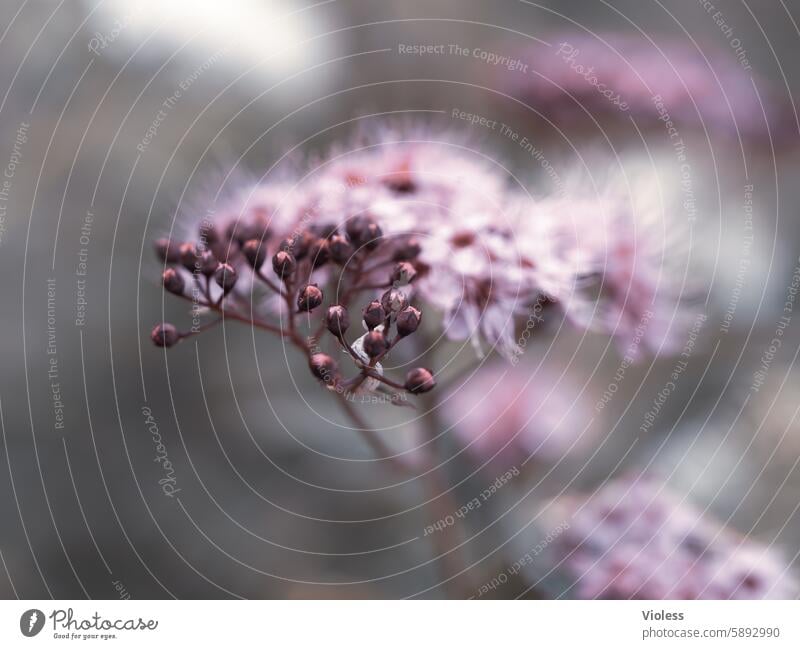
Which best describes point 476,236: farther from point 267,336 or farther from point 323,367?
point 267,336

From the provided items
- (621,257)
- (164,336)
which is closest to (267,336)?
(164,336)

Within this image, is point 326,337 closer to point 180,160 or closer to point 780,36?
point 180,160

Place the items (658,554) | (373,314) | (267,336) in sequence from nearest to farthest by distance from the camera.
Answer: (373,314), (658,554), (267,336)

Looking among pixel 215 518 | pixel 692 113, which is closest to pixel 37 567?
pixel 215 518

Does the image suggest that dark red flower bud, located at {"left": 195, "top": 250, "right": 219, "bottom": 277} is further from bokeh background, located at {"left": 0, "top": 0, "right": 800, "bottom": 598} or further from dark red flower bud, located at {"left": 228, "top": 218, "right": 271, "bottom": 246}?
bokeh background, located at {"left": 0, "top": 0, "right": 800, "bottom": 598}

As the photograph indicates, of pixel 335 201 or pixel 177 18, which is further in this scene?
pixel 177 18

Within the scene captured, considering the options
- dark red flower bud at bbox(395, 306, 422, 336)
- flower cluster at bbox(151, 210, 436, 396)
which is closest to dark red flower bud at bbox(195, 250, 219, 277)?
A: flower cluster at bbox(151, 210, 436, 396)
